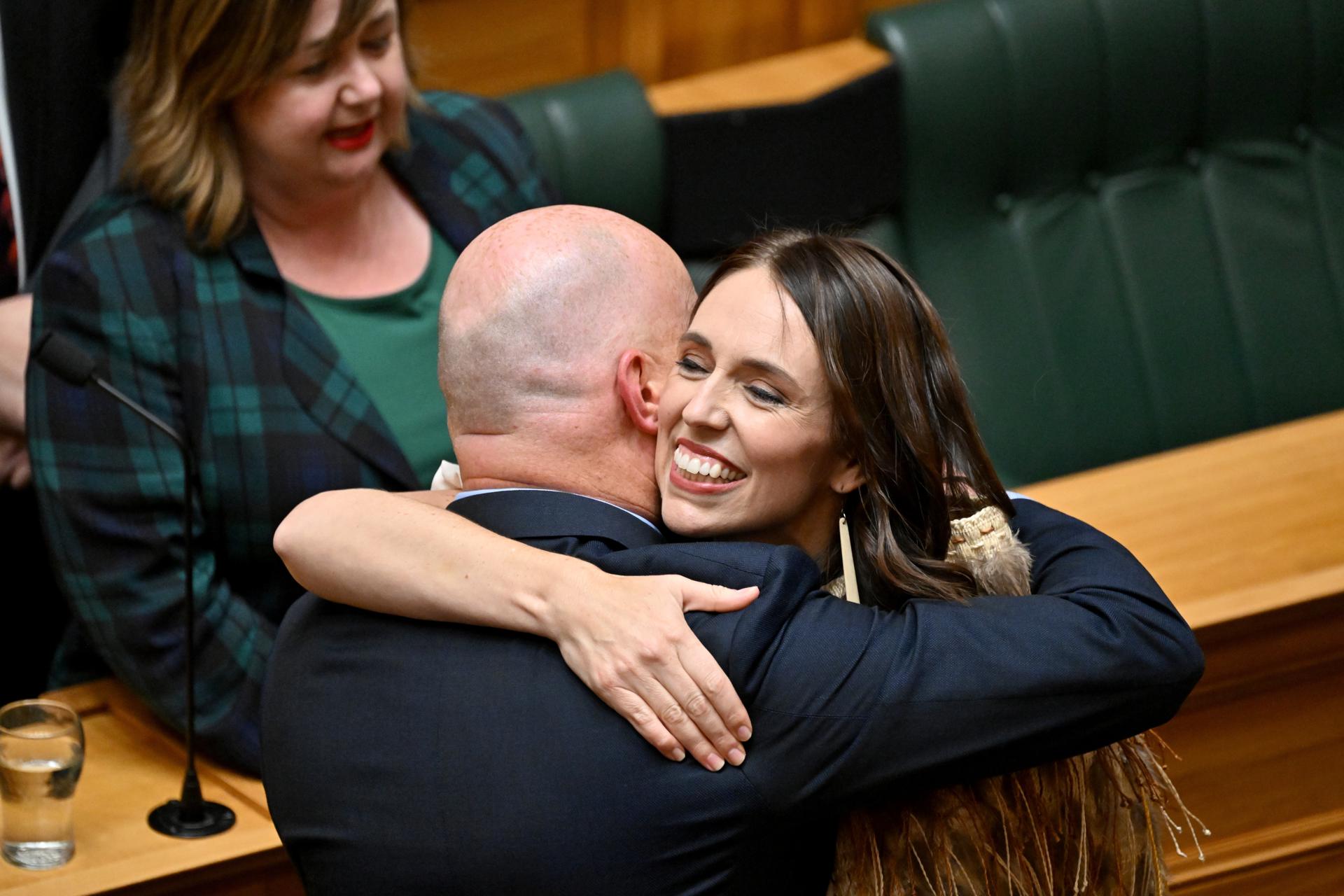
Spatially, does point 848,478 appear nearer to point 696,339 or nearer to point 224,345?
point 696,339

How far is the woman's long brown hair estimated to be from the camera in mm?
1233

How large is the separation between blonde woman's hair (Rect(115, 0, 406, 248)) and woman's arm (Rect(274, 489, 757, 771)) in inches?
34.6

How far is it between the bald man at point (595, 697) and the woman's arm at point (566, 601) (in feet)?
0.06

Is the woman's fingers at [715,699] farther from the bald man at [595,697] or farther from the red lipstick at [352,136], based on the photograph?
the red lipstick at [352,136]

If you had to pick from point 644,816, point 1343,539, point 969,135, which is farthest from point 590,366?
point 969,135

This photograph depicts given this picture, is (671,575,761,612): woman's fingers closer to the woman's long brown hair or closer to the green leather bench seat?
the woman's long brown hair

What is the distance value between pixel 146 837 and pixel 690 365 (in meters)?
0.93

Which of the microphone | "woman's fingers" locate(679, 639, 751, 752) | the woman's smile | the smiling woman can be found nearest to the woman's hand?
"woman's fingers" locate(679, 639, 751, 752)

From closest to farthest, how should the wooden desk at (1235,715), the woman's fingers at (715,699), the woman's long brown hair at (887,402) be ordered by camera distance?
the woman's fingers at (715,699) → the woman's long brown hair at (887,402) → the wooden desk at (1235,715)

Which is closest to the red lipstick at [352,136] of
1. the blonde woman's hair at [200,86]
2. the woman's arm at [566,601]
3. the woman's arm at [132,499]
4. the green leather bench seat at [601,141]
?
the blonde woman's hair at [200,86]

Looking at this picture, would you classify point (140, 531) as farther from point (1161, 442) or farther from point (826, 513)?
point (1161, 442)

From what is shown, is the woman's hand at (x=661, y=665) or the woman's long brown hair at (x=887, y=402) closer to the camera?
the woman's hand at (x=661, y=665)

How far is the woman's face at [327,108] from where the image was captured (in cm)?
199

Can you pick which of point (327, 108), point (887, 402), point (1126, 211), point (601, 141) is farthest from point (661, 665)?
point (1126, 211)
